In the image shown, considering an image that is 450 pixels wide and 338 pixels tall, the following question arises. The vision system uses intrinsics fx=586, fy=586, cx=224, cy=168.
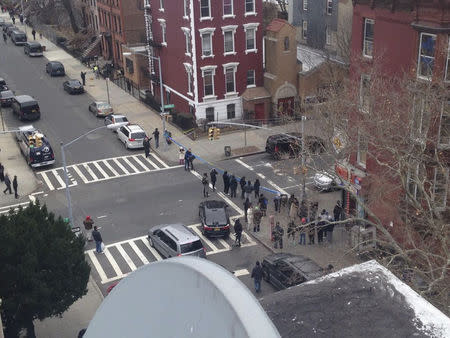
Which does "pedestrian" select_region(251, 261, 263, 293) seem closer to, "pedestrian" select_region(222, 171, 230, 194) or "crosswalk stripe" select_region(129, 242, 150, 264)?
"crosswalk stripe" select_region(129, 242, 150, 264)

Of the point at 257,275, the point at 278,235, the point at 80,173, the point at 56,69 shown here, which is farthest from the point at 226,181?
the point at 56,69

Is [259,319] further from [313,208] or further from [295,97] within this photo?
[295,97]

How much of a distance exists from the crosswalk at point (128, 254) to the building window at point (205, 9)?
21.5 metres

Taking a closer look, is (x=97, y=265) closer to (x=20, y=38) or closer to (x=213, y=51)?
(x=213, y=51)

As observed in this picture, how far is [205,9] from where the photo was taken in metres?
46.2

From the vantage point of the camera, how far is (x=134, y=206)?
3469cm

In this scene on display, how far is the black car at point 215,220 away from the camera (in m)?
30.1

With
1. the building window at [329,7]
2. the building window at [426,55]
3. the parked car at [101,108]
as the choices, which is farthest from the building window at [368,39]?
the parked car at [101,108]

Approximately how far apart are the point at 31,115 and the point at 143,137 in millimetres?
13033

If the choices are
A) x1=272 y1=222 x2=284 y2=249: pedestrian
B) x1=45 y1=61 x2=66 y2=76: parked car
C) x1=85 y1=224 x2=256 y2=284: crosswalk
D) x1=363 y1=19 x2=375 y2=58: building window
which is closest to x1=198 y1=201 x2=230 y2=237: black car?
x1=85 y1=224 x2=256 y2=284: crosswalk

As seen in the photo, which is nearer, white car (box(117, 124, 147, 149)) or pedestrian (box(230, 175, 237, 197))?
pedestrian (box(230, 175, 237, 197))

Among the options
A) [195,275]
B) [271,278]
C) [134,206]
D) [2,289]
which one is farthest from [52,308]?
[195,275]

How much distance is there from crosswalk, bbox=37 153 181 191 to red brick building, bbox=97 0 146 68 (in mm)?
21342

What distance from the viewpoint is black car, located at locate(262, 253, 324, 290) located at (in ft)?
77.7
